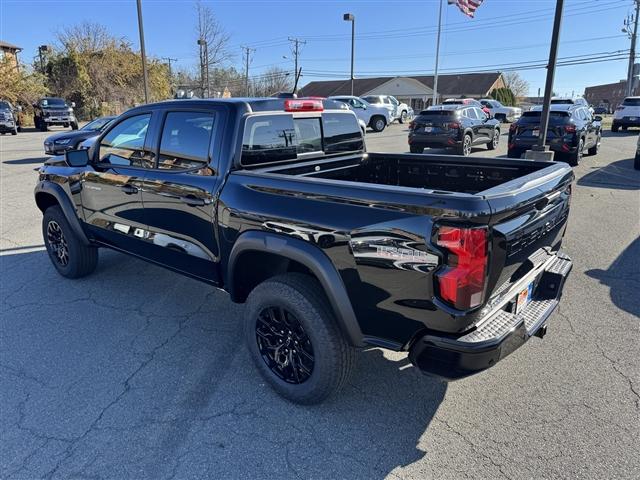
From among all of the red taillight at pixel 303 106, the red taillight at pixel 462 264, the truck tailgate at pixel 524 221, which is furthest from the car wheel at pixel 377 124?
the red taillight at pixel 462 264

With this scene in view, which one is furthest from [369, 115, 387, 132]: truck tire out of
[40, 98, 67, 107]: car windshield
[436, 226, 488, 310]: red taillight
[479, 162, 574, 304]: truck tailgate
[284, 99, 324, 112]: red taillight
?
[436, 226, 488, 310]: red taillight

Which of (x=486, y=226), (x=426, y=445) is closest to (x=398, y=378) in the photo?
(x=426, y=445)

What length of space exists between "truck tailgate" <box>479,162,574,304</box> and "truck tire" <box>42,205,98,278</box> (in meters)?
4.12

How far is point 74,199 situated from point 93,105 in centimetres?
3611

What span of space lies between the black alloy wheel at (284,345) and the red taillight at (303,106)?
1577 mm

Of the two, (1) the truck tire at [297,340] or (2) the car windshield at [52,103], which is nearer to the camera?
(1) the truck tire at [297,340]

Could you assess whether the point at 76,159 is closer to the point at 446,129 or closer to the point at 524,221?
the point at 524,221

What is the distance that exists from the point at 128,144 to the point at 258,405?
8.19ft

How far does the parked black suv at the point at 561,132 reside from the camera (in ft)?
39.2

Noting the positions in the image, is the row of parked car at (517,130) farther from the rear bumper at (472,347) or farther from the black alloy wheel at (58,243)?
the black alloy wheel at (58,243)

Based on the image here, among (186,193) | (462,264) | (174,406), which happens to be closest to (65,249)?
(186,193)

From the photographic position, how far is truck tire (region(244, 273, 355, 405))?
257cm

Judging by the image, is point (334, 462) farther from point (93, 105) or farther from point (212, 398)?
point (93, 105)

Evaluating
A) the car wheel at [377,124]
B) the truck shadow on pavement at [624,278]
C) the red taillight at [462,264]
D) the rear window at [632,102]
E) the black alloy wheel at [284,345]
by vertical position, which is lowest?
the truck shadow on pavement at [624,278]
